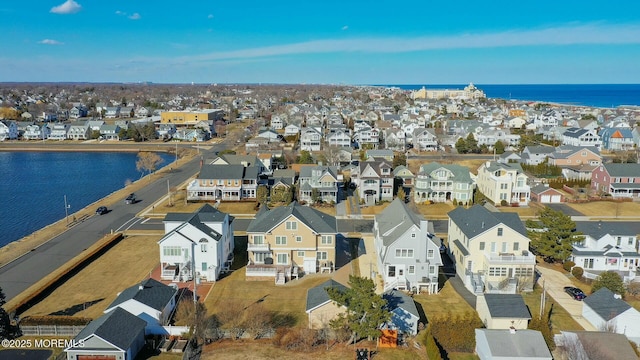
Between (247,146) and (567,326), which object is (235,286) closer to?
(567,326)

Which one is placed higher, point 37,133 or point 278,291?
point 37,133

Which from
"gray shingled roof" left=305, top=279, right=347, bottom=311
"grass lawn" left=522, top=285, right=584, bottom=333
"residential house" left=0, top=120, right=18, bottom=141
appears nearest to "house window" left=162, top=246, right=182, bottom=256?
"gray shingled roof" left=305, top=279, right=347, bottom=311

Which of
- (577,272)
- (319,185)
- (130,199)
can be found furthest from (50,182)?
(577,272)

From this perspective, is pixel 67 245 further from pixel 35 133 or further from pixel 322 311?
pixel 35 133

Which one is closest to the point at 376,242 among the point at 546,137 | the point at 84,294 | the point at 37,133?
the point at 84,294

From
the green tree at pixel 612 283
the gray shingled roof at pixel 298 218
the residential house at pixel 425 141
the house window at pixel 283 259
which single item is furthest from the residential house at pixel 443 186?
the residential house at pixel 425 141
